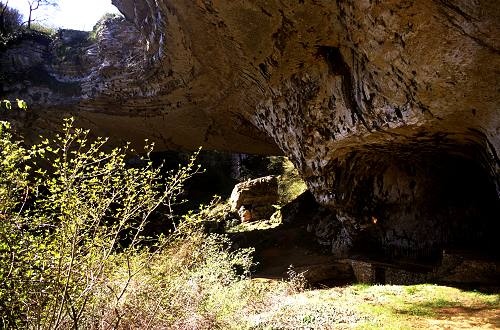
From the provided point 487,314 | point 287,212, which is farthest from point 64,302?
point 287,212

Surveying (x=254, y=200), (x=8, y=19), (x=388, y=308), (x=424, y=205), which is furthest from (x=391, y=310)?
(x=8, y=19)

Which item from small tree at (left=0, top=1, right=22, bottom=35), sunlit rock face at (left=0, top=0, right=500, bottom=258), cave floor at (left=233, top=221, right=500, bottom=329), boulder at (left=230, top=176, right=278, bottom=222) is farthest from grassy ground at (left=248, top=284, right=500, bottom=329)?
small tree at (left=0, top=1, right=22, bottom=35)

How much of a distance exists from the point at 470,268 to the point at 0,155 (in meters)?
6.94

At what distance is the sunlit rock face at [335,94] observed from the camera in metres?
5.31

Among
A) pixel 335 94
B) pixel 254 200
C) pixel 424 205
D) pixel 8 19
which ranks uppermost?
pixel 8 19

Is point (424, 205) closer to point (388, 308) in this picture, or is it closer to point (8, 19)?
point (388, 308)

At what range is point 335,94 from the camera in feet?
25.0

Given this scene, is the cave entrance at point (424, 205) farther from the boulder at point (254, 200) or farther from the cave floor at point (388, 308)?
the boulder at point (254, 200)

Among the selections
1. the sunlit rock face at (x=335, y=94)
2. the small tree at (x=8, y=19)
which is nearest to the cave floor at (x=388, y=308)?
the sunlit rock face at (x=335, y=94)

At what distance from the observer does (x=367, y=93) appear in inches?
265

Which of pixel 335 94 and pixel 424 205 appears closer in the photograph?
pixel 335 94

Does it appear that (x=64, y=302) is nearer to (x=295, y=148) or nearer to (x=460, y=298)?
(x=460, y=298)

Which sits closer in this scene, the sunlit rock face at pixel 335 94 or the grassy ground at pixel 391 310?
the grassy ground at pixel 391 310

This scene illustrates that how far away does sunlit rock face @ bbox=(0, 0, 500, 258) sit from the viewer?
5.31m
